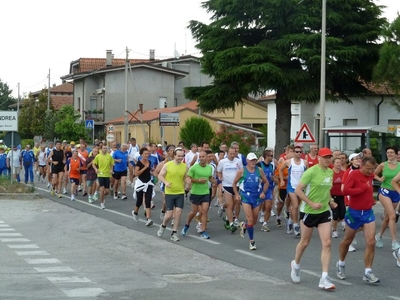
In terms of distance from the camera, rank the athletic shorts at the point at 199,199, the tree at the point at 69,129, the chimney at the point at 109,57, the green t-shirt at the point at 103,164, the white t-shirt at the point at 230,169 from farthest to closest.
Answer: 1. the chimney at the point at 109,57
2. the tree at the point at 69,129
3. the green t-shirt at the point at 103,164
4. the white t-shirt at the point at 230,169
5. the athletic shorts at the point at 199,199

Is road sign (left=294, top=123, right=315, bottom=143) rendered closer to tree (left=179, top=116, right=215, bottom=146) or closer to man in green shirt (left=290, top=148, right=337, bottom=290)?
man in green shirt (left=290, top=148, right=337, bottom=290)

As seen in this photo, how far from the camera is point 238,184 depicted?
1594 centimetres

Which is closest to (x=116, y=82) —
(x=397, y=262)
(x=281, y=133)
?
(x=281, y=133)

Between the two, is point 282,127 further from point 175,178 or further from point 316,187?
point 316,187

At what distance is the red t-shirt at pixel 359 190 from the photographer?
11188mm

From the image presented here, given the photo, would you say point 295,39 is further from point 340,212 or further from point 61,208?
point 340,212

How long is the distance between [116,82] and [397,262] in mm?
60335

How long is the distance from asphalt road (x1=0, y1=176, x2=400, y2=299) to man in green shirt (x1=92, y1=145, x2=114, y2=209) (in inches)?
Answer: 115

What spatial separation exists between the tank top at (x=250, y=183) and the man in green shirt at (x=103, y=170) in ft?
28.8

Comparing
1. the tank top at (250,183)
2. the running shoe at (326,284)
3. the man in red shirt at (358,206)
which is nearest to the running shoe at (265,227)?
the tank top at (250,183)

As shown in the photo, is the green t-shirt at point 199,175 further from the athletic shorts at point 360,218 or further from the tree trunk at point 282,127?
the tree trunk at point 282,127

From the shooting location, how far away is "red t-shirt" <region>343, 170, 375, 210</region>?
11188mm

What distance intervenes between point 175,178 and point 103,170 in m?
7.91

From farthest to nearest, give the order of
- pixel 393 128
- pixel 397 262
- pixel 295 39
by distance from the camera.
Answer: pixel 295 39, pixel 393 128, pixel 397 262
